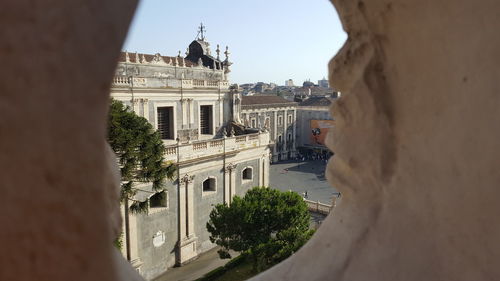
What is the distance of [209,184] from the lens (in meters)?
22.7

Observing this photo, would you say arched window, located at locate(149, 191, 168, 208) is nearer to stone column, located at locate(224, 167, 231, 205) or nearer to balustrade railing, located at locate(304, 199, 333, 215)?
stone column, located at locate(224, 167, 231, 205)

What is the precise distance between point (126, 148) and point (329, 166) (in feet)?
33.6

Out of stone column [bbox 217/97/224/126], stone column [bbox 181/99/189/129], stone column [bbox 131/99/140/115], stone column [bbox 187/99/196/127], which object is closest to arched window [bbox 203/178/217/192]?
stone column [bbox 181/99/189/129]

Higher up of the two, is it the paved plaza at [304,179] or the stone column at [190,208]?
the stone column at [190,208]

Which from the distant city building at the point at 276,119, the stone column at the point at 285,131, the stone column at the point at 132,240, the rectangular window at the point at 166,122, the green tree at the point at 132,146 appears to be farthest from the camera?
the stone column at the point at 285,131

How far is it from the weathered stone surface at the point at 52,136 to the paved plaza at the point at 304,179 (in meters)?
29.9

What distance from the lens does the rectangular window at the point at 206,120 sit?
2630 centimetres

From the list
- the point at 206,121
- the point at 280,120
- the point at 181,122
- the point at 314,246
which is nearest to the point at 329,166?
the point at 314,246

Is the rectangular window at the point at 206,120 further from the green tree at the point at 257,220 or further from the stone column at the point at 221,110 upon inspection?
the green tree at the point at 257,220

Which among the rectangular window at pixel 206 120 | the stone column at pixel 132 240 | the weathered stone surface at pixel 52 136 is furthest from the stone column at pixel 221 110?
the weathered stone surface at pixel 52 136

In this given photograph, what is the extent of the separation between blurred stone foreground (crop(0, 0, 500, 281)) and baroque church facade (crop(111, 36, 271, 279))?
15.8 meters

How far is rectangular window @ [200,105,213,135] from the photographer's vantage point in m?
26.3

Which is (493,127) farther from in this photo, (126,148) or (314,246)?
(126,148)

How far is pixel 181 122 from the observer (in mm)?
24172
